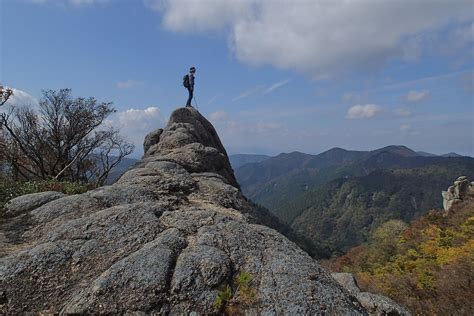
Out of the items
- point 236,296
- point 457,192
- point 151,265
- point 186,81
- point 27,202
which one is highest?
point 186,81

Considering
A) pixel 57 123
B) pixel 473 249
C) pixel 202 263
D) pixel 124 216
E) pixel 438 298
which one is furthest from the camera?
pixel 57 123

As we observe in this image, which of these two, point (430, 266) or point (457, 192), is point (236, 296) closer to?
point (430, 266)

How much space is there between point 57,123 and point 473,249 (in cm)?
3882

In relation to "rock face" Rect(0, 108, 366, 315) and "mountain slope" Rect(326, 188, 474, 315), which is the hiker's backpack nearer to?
Result: "rock face" Rect(0, 108, 366, 315)

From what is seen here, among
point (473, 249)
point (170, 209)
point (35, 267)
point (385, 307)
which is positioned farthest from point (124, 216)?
point (473, 249)

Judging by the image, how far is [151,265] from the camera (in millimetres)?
8938

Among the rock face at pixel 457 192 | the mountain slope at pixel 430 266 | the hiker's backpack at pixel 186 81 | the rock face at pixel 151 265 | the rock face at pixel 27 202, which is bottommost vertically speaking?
the mountain slope at pixel 430 266

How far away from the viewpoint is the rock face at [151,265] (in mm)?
8141

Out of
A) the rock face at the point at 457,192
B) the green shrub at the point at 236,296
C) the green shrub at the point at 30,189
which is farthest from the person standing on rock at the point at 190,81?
the rock face at the point at 457,192

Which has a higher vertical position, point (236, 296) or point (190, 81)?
point (190, 81)

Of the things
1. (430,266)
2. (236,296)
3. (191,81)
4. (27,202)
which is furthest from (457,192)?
(27,202)

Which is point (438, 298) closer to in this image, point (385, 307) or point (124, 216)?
point (385, 307)

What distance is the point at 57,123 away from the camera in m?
34.5

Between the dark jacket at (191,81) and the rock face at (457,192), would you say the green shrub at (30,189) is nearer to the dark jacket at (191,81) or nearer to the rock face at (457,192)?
the dark jacket at (191,81)
